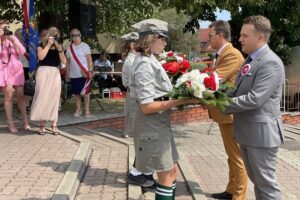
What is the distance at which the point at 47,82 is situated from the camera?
7930 mm

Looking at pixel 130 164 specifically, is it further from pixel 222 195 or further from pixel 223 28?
pixel 223 28

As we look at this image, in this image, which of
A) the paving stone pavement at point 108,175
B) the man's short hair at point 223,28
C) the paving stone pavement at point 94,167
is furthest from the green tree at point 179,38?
the man's short hair at point 223,28

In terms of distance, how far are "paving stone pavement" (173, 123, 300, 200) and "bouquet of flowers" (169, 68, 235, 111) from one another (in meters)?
2.15

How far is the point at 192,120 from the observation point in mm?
12016

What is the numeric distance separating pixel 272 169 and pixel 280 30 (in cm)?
1194

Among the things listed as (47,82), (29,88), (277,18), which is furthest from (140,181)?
(277,18)

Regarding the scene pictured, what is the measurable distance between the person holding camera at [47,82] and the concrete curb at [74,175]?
102 cm

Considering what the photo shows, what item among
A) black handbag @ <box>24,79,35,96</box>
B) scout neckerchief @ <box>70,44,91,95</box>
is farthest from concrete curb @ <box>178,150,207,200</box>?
scout neckerchief @ <box>70,44,91,95</box>

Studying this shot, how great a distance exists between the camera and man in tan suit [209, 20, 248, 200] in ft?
16.6

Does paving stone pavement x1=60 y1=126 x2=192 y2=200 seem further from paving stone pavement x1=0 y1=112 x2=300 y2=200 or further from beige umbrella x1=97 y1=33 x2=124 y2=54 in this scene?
beige umbrella x1=97 y1=33 x2=124 y2=54

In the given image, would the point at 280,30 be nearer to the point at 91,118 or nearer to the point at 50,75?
the point at 91,118

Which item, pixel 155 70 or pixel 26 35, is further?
pixel 26 35

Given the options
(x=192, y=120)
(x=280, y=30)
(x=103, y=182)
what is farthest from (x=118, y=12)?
(x=103, y=182)

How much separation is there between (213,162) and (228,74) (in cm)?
288
